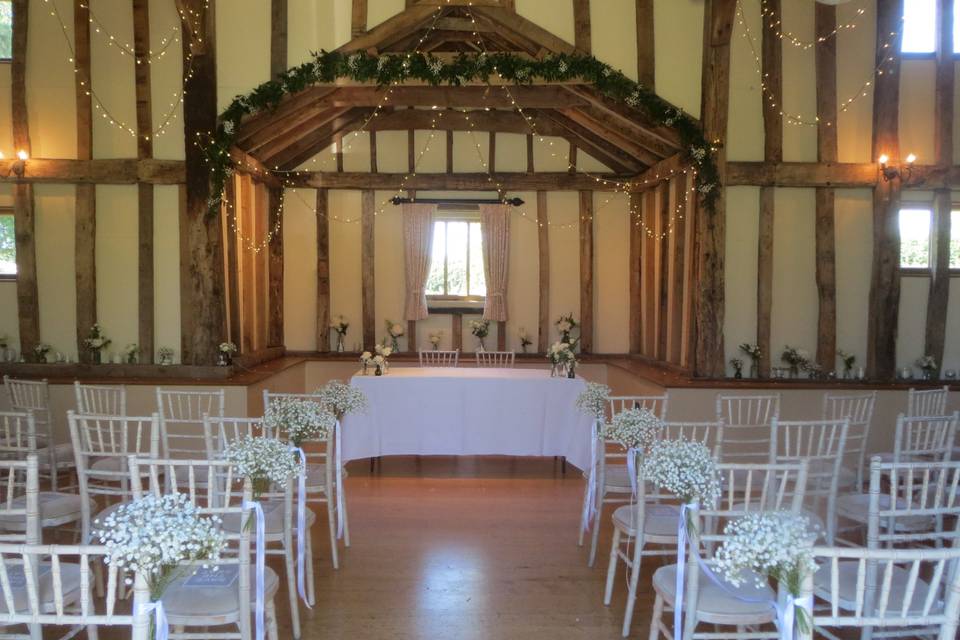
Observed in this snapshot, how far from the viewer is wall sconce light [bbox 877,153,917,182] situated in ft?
24.2

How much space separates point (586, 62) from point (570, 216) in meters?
3.71

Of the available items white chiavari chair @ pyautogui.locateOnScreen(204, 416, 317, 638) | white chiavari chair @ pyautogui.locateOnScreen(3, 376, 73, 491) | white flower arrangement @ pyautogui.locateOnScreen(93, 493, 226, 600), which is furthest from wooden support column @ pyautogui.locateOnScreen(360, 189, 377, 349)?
white flower arrangement @ pyautogui.locateOnScreen(93, 493, 226, 600)

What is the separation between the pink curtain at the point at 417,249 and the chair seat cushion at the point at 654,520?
674 cm

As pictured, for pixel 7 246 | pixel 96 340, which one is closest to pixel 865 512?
pixel 96 340

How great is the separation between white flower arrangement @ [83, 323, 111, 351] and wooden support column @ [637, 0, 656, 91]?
6.27 m

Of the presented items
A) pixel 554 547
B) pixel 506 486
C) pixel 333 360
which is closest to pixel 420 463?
pixel 506 486

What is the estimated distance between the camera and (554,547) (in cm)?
473

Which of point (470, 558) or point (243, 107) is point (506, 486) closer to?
point (470, 558)

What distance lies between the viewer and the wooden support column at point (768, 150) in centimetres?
730

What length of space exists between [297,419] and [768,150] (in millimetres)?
5861

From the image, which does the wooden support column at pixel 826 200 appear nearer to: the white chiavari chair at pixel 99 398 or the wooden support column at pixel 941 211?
the wooden support column at pixel 941 211

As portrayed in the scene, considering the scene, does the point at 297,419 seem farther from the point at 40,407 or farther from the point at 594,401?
the point at 40,407

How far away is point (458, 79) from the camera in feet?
22.2

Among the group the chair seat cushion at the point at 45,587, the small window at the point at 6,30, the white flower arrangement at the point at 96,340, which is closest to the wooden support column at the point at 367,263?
the white flower arrangement at the point at 96,340
